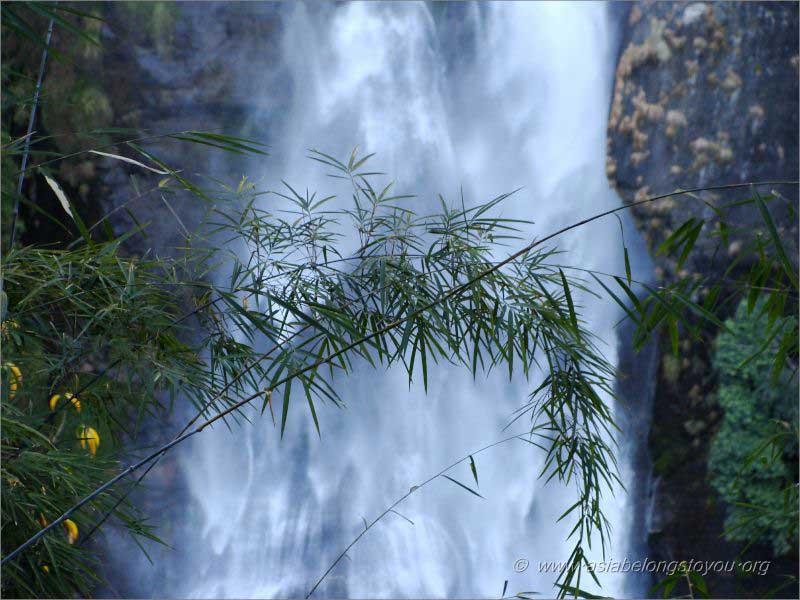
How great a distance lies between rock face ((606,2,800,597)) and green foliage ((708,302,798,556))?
133mm

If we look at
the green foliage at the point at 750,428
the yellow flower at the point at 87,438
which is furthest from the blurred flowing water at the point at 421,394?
the yellow flower at the point at 87,438

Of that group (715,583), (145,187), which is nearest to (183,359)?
(145,187)

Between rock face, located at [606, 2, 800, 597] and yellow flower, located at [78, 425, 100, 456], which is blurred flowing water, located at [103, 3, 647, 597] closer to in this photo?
rock face, located at [606, 2, 800, 597]

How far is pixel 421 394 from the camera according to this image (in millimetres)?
3871

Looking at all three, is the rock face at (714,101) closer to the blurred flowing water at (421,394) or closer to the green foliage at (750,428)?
the blurred flowing water at (421,394)

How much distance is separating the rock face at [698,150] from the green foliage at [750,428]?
0.13 m

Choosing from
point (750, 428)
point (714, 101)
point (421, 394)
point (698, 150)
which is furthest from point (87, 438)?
point (714, 101)

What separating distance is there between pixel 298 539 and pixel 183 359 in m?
→ 2.44

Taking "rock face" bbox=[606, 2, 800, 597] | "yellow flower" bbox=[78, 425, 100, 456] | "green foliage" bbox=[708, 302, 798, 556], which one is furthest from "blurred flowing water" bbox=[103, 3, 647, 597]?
"yellow flower" bbox=[78, 425, 100, 456]

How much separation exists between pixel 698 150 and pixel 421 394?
1.78 meters

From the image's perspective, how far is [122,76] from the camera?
3.72m

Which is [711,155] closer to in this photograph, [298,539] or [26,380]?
[298,539]

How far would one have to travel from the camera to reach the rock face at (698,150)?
148 inches

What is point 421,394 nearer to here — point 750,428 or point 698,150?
point 750,428
